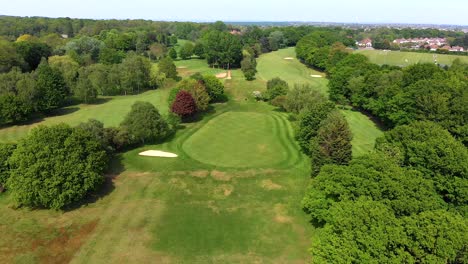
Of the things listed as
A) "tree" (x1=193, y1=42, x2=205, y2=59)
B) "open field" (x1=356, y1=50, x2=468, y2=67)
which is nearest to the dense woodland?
"tree" (x1=193, y1=42, x2=205, y2=59)

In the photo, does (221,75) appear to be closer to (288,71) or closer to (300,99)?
(288,71)

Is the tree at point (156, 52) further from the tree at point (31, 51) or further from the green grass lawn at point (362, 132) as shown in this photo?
the green grass lawn at point (362, 132)

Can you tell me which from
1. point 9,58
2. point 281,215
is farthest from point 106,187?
point 9,58

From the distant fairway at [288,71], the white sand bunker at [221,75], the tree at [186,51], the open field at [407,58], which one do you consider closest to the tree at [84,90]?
the white sand bunker at [221,75]

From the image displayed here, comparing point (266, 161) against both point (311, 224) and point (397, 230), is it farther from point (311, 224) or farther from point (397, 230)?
point (397, 230)

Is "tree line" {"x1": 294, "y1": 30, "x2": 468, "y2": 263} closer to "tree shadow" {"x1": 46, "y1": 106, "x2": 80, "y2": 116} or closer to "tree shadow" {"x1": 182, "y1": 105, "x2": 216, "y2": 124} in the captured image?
"tree shadow" {"x1": 182, "y1": 105, "x2": 216, "y2": 124}

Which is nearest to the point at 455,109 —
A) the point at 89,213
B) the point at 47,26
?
the point at 89,213
